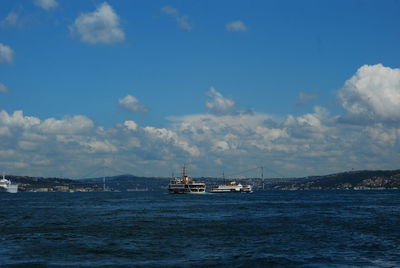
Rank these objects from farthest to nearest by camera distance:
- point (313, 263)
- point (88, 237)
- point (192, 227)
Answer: point (192, 227)
point (88, 237)
point (313, 263)

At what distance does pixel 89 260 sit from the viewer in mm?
40281

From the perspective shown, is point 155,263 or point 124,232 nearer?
point 155,263

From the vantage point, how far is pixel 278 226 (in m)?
67.2

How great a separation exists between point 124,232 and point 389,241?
31905 mm

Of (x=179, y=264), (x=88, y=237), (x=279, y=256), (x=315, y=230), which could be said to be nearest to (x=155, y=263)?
(x=179, y=264)

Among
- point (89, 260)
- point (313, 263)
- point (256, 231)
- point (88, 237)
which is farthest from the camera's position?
point (256, 231)

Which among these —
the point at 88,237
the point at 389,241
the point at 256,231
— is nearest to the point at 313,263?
the point at 389,241

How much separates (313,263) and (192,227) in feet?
101

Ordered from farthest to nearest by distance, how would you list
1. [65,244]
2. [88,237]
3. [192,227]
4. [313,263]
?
1. [192,227]
2. [88,237]
3. [65,244]
4. [313,263]

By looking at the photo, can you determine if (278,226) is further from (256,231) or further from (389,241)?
(389,241)

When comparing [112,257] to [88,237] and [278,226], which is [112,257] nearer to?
[88,237]

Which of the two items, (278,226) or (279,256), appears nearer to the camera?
(279,256)

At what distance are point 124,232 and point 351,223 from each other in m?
34.7

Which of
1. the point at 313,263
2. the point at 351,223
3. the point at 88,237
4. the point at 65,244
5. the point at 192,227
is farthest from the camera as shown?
the point at 351,223
